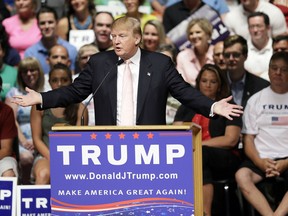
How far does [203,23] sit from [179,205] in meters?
4.11

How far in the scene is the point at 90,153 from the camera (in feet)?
17.3

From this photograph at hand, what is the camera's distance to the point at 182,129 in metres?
5.27

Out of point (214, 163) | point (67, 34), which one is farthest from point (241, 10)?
point (214, 163)

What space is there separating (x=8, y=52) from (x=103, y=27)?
1.14 metres

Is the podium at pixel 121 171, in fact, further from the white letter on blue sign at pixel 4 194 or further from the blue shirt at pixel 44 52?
the blue shirt at pixel 44 52

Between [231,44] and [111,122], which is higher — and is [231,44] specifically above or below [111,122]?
above

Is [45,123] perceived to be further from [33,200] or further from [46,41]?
[46,41]

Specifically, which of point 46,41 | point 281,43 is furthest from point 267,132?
point 46,41

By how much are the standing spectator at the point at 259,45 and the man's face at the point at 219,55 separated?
1.30 feet

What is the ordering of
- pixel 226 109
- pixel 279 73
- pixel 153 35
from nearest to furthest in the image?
pixel 226 109
pixel 279 73
pixel 153 35

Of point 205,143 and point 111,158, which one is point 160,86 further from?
point 205,143

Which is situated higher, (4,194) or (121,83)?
(121,83)

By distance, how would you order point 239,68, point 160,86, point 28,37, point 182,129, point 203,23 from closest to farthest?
1. point 182,129
2. point 160,86
3. point 239,68
4. point 203,23
5. point 28,37

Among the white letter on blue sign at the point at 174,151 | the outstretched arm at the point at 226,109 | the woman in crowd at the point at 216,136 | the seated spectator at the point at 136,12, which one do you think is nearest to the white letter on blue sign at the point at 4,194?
the woman in crowd at the point at 216,136
